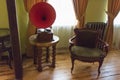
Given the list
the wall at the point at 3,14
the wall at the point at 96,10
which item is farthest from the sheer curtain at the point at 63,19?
the wall at the point at 3,14

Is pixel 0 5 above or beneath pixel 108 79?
above

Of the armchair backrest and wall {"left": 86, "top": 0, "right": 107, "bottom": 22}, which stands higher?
wall {"left": 86, "top": 0, "right": 107, "bottom": 22}

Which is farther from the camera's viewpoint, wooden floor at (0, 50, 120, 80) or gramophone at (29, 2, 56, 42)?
wooden floor at (0, 50, 120, 80)

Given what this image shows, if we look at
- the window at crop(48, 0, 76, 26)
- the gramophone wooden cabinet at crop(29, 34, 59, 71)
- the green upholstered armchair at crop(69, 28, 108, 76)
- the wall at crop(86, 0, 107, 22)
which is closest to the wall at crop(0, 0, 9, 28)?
the gramophone wooden cabinet at crop(29, 34, 59, 71)

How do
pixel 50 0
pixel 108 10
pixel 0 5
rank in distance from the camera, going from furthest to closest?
pixel 108 10 < pixel 50 0 < pixel 0 5

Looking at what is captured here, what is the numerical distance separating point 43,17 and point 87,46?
0.93m

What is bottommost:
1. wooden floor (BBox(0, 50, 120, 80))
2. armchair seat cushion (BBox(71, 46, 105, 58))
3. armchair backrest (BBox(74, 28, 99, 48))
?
wooden floor (BBox(0, 50, 120, 80))

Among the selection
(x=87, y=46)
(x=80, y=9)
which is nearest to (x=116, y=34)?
(x=80, y=9)

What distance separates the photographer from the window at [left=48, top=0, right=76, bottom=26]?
11.8 feet

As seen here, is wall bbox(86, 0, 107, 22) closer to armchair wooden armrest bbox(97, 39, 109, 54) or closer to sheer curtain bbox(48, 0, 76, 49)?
sheer curtain bbox(48, 0, 76, 49)

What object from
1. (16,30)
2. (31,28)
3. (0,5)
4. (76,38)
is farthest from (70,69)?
(0,5)

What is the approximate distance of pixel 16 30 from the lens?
2.55 m

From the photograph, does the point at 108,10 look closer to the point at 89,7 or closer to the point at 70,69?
the point at 89,7

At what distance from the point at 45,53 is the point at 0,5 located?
49.7 inches
